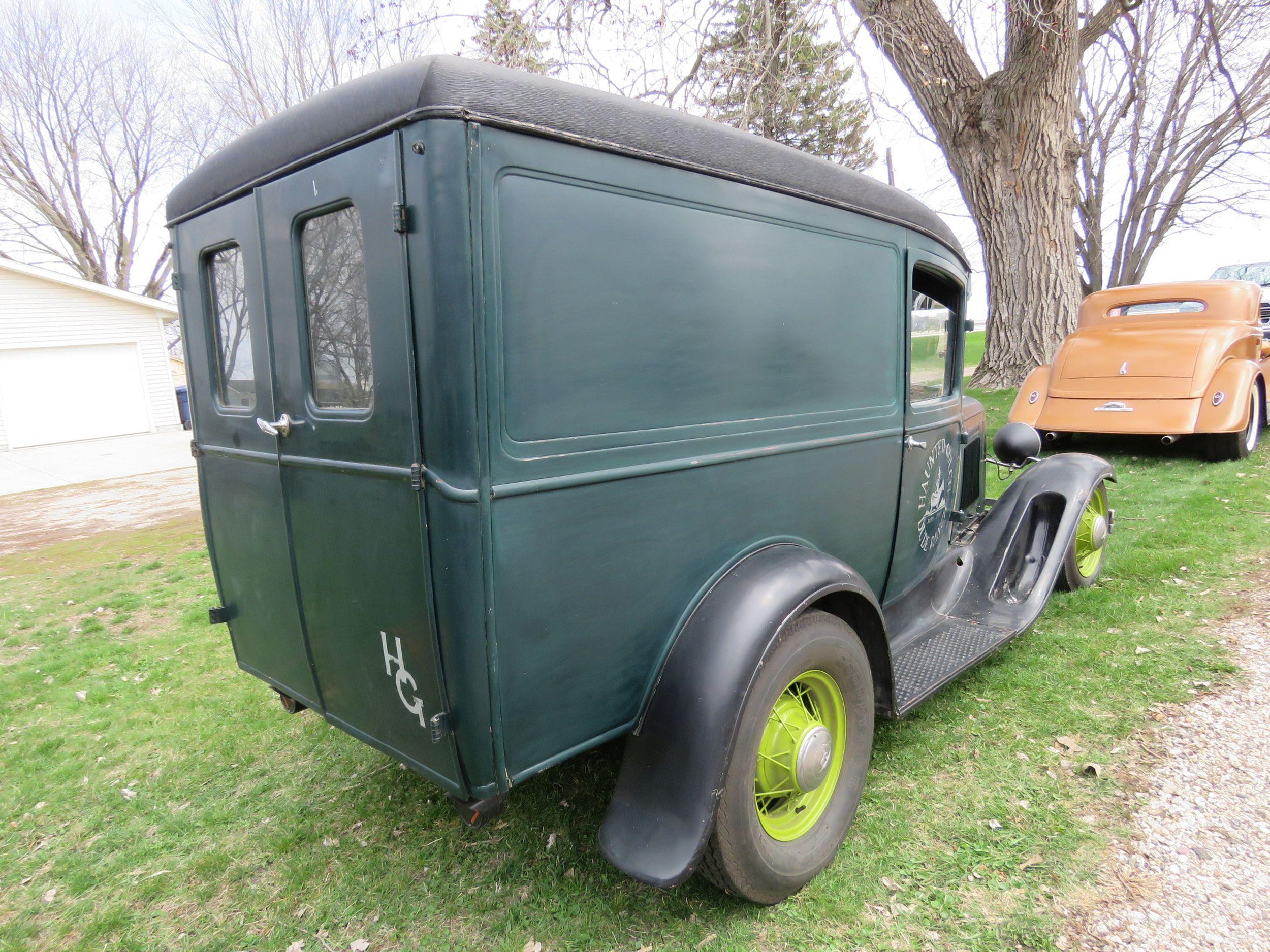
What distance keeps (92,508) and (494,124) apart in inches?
379

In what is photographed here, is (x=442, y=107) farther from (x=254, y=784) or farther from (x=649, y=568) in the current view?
(x=254, y=784)

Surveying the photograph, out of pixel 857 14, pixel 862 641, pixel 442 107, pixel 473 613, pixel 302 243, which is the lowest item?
pixel 862 641

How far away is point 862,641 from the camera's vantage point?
98.6 inches

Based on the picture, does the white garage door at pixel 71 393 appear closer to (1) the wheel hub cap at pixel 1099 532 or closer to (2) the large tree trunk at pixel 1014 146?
(2) the large tree trunk at pixel 1014 146

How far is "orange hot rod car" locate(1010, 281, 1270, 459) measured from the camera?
21.9 ft

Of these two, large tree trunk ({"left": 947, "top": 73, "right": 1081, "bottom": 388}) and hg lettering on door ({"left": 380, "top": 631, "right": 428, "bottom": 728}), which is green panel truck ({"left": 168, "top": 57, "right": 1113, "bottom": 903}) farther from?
large tree trunk ({"left": 947, "top": 73, "right": 1081, "bottom": 388})

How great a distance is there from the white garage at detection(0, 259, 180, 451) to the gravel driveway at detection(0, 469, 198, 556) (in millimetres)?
6781

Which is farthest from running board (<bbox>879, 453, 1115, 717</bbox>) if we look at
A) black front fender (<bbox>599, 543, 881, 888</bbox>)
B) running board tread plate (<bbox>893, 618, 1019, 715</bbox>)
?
black front fender (<bbox>599, 543, 881, 888</bbox>)

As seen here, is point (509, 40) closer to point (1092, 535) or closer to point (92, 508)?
point (1092, 535)

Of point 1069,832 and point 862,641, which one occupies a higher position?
point 862,641

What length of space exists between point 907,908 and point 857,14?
8859mm

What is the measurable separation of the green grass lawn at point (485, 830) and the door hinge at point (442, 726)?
31.8 inches

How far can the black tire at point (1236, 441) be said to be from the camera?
6905mm

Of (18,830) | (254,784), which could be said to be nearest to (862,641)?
(254,784)
